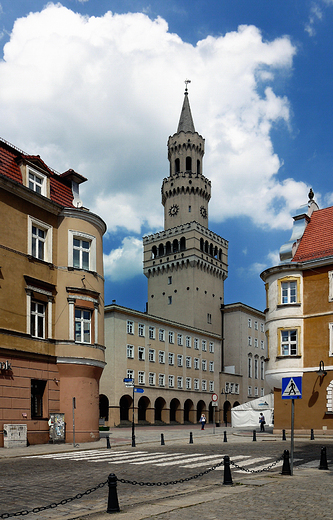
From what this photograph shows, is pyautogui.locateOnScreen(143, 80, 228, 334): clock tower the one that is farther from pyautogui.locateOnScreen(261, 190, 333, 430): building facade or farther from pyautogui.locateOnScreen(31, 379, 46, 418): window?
pyautogui.locateOnScreen(31, 379, 46, 418): window

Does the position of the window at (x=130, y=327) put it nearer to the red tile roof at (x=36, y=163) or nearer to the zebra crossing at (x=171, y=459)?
the red tile roof at (x=36, y=163)

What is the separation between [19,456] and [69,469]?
5.65m

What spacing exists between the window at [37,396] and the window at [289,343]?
16.6 m

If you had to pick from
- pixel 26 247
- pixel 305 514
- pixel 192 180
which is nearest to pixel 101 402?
pixel 26 247

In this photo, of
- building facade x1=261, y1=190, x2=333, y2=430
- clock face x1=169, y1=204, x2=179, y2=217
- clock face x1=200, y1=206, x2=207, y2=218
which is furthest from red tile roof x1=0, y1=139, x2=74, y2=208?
clock face x1=200, y1=206, x2=207, y2=218

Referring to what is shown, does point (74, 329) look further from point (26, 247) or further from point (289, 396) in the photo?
point (289, 396)

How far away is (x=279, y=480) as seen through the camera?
13078 mm

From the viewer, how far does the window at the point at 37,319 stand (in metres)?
26.7

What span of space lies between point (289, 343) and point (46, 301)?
1671cm

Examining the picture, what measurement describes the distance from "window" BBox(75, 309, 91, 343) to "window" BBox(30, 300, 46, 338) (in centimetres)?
197

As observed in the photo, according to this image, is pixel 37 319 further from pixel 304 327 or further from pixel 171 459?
pixel 304 327

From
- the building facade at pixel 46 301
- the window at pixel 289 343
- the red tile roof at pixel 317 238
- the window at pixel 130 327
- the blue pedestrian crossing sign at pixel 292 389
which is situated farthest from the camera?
the window at pixel 130 327

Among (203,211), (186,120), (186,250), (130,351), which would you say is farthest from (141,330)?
(186,120)

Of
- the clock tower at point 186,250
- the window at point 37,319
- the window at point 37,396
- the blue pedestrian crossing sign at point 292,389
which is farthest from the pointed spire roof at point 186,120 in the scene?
the blue pedestrian crossing sign at point 292,389
